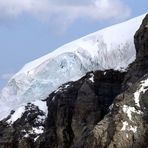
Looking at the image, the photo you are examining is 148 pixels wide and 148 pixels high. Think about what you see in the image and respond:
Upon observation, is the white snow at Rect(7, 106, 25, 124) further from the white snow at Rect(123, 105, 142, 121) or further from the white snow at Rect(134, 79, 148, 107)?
the white snow at Rect(123, 105, 142, 121)

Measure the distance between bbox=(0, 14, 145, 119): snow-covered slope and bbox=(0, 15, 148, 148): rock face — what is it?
11140 millimetres

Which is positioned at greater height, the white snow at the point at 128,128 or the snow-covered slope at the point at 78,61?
the snow-covered slope at the point at 78,61

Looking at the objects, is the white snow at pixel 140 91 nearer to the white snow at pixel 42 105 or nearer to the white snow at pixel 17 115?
the white snow at pixel 42 105

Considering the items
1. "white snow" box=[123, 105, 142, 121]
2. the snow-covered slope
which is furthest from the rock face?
the snow-covered slope

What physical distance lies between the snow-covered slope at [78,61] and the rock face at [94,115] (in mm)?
11140

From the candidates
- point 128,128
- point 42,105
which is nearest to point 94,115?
point 42,105

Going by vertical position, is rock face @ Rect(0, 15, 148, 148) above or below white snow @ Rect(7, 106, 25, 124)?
below

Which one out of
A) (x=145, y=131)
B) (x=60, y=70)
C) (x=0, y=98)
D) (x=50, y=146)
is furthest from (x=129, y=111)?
(x=0, y=98)

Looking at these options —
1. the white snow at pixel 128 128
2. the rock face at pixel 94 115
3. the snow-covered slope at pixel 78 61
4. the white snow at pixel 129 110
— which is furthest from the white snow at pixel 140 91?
the snow-covered slope at pixel 78 61

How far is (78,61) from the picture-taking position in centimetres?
8050

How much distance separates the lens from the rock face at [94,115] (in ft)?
136

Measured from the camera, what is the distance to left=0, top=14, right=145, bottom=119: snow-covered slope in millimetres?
79688

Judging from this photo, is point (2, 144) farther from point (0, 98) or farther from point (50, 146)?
point (0, 98)

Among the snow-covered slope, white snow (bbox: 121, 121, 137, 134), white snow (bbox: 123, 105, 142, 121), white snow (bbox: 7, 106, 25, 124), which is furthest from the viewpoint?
the snow-covered slope
